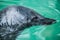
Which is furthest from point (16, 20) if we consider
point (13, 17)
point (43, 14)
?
point (43, 14)

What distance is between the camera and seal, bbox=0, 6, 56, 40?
1.01 m

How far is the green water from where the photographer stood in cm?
102

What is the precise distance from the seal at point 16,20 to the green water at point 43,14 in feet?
0.11

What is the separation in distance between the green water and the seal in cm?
3

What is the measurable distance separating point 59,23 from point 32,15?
0.22m

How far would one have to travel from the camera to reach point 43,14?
1.09 metres

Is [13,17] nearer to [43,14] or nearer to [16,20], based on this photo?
[16,20]

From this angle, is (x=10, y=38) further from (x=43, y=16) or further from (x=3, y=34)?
(x=43, y=16)

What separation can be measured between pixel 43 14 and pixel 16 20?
0.74ft

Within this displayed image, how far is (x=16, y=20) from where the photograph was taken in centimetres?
104

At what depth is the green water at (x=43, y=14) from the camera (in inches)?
40.2

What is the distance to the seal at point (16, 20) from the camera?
1.01 m

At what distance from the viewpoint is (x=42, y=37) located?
1.02 m

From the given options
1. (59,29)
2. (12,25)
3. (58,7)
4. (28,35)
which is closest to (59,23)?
(59,29)
